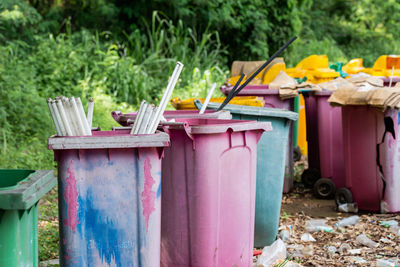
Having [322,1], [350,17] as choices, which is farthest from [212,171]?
[350,17]

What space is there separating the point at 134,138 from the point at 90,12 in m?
10.00

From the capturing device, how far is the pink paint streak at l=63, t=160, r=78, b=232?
3234mm

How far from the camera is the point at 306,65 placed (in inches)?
374

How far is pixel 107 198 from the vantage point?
3.26m

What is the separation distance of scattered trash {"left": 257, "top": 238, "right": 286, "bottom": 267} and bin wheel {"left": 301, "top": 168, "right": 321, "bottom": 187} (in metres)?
2.93

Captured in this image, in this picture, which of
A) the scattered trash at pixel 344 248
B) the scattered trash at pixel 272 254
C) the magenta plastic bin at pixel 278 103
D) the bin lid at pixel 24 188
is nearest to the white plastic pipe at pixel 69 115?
the bin lid at pixel 24 188

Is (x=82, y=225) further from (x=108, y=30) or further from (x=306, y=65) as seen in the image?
(x=108, y=30)

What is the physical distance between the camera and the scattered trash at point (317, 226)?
5500 mm

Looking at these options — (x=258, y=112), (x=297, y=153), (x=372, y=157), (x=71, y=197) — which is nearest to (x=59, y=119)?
(x=71, y=197)

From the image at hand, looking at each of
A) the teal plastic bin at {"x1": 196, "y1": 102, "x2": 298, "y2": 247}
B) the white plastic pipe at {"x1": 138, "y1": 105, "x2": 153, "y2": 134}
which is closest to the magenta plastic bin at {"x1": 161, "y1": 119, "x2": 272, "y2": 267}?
the white plastic pipe at {"x1": 138, "y1": 105, "x2": 153, "y2": 134}

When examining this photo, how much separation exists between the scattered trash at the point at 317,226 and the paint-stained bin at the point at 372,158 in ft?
2.05

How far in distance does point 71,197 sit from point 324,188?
4.35 m

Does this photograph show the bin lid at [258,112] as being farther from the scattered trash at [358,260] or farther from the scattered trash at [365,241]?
the scattered trash at [358,260]

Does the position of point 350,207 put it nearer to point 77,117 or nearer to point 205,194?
point 205,194
